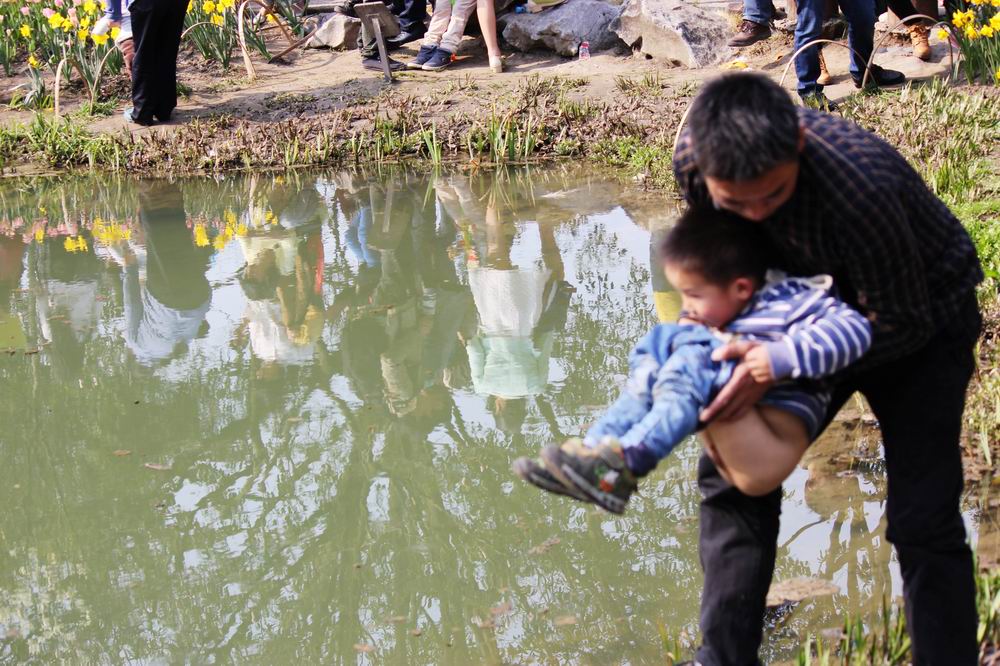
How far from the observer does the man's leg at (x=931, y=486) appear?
2.35 m

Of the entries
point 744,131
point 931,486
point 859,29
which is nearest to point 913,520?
point 931,486

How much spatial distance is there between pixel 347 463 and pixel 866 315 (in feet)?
7.85

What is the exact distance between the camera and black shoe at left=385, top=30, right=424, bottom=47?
1221cm

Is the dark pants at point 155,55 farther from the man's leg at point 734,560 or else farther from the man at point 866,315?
the man's leg at point 734,560

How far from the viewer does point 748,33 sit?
10.5 meters

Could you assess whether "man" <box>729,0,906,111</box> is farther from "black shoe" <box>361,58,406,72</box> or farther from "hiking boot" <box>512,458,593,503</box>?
"hiking boot" <box>512,458,593,503</box>

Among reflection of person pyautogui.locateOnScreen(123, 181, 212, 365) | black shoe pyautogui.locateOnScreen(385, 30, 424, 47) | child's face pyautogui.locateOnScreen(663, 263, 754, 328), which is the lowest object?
reflection of person pyautogui.locateOnScreen(123, 181, 212, 365)

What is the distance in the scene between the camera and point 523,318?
223 inches

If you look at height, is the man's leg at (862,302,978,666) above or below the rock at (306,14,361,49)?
below

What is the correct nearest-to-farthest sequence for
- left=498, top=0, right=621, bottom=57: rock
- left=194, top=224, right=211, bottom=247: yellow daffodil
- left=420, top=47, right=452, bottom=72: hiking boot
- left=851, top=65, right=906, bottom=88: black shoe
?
left=194, top=224, right=211, bottom=247: yellow daffodil
left=851, top=65, right=906, bottom=88: black shoe
left=420, top=47, right=452, bottom=72: hiking boot
left=498, top=0, right=621, bottom=57: rock

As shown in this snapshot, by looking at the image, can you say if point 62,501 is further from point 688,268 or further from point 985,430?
point 985,430

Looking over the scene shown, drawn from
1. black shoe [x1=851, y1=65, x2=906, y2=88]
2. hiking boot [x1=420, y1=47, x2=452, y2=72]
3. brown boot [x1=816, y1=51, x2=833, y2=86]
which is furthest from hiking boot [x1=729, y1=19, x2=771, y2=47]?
hiking boot [x1=420, y1=47, x2=452, y2=72]

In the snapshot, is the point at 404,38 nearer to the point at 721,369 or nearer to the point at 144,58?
the point at 144,58

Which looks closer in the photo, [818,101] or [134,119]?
[818,101]
